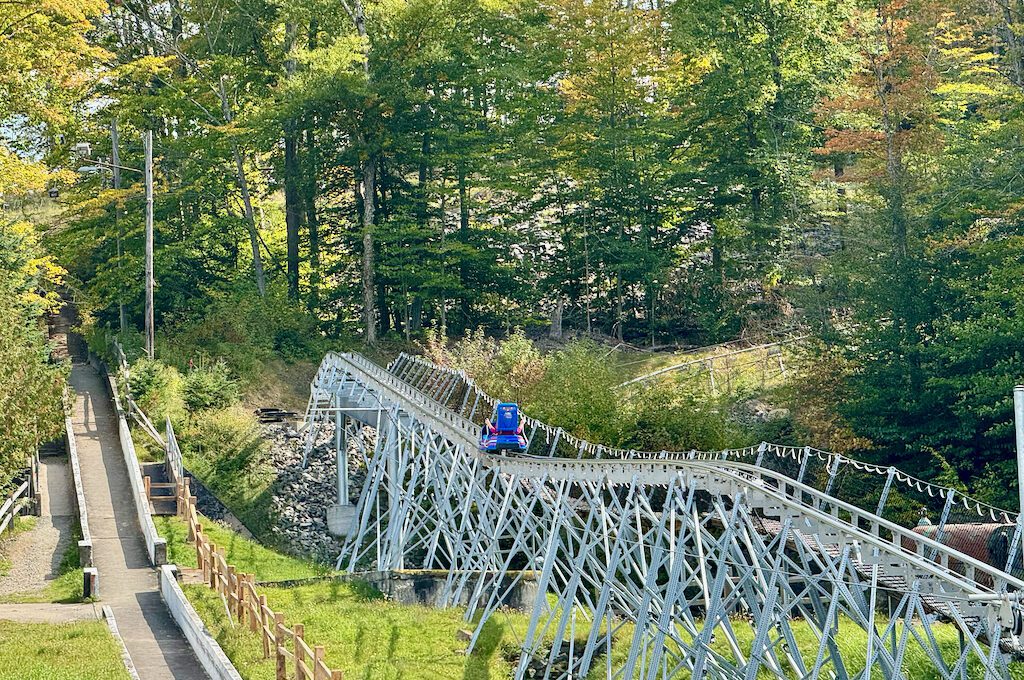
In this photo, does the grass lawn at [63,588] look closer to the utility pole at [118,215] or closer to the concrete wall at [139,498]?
the concrete wall at [139,498]

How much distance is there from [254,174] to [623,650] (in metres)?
38.9

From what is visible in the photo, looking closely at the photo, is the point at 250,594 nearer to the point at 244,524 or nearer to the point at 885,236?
the point at 244,524

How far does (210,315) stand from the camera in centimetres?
5394

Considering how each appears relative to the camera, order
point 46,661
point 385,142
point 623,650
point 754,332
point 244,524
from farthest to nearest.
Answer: point 385,142 < point 754,332 < point 244,524 < point 623,650 < point 46,661

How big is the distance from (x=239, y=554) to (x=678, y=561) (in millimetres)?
17887

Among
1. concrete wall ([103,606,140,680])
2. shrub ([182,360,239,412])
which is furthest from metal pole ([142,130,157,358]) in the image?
concrete wall ([103,606,140,680])

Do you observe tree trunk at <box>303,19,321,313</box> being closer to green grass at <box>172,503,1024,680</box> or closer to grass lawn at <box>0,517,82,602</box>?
grass lawn at <box>0,517,82,602</box>

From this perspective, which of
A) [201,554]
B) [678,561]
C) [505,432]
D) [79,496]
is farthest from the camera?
[79,496]

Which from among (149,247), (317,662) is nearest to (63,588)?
(317,662)

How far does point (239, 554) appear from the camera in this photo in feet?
118

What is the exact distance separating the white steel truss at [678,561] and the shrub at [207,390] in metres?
2.84

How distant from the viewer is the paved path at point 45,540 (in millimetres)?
31391

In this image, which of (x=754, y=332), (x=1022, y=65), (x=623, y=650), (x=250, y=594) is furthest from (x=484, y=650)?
(x=1022, y=65)

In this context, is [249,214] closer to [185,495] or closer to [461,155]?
[461,155]
